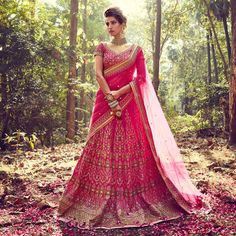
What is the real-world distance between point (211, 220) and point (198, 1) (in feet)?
52.6

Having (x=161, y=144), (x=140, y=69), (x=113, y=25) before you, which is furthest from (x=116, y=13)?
(x=161, y=144)

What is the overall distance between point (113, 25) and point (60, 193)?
2.12m

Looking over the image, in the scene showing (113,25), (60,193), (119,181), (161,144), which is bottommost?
(60,193)

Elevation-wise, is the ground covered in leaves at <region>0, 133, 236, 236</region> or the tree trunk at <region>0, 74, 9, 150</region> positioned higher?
the tree trunk at <region>0, 74, 9, 150</region>

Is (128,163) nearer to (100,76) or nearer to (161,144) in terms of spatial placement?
(161,144)

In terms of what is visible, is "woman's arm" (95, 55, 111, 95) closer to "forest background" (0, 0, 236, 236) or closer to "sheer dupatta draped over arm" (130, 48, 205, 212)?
"sheer dupatta draped over arm" (130, 48, 205, 212)

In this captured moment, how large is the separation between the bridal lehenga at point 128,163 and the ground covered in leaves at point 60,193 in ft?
0.67

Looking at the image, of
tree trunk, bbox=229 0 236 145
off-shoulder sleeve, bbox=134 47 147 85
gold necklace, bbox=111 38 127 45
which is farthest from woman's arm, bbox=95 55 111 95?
tree trunk, bbox=229 0 236 145

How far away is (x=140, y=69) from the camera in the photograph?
349 cm

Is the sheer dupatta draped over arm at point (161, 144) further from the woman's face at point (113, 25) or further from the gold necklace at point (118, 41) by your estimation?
the woman's face at point (113, 25)

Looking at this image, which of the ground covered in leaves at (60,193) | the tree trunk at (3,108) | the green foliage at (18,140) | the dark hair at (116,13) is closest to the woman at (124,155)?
the dark hair at (116,13)

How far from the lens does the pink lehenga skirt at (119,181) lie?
10.5 ft

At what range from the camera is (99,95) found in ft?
11.5

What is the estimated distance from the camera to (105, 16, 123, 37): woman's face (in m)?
3.29
